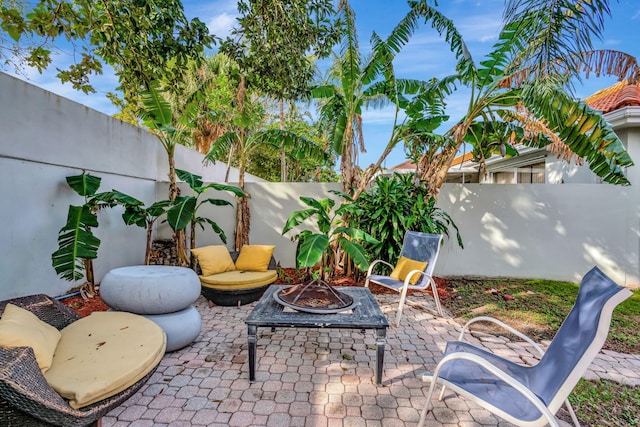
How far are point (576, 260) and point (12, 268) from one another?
31.0 feet

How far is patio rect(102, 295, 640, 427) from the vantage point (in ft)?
7.88

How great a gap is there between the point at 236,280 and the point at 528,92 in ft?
16.2

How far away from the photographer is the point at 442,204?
6.73m

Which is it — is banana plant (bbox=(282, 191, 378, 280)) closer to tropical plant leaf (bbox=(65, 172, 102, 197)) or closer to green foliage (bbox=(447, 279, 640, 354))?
green foliage (bbox=(447, 279, 640, 354))

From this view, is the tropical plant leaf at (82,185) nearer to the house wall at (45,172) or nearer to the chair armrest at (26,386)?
the house wall at (45,172)

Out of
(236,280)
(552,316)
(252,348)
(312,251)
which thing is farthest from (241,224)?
(552,316)

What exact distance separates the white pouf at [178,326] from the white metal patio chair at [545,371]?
244 cm

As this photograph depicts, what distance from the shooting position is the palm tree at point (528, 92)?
146 inches

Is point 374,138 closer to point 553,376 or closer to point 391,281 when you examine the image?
point 391,281

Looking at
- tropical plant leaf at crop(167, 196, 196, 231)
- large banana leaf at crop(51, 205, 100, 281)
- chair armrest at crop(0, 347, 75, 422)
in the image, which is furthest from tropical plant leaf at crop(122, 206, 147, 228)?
Answer: chair armrest at crop(0, 347, 75, 422)

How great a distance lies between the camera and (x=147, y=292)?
10.7 feet

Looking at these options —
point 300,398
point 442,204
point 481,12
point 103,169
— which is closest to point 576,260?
point 442,204

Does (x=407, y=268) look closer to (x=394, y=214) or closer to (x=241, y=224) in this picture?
(x=394, y=214)

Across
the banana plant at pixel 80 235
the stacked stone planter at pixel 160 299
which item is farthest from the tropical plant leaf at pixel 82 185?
the stacked stone planter at pixel 160 299
